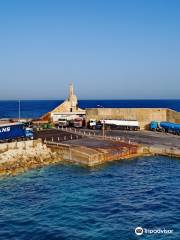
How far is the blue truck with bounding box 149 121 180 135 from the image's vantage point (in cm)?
7431

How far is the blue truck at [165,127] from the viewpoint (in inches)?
2926

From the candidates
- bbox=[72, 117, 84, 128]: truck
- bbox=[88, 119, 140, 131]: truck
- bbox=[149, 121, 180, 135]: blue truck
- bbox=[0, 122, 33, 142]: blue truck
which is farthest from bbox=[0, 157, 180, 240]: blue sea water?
bbox=[72, 117, 84, 128]: truck

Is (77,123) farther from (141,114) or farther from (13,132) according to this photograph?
(13,132)

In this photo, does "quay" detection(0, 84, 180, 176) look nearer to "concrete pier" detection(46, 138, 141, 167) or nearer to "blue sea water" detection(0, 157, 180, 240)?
"concrete pier" detection(46, 138, 141, 167)

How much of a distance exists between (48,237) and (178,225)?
11438 millimetres

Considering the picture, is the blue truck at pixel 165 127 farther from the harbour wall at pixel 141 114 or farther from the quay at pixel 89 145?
the harbour wall at pixel 141 114

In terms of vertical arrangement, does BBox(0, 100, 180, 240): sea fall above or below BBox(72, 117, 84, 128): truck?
below

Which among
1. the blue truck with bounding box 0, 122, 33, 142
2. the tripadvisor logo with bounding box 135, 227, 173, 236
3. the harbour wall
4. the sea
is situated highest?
the harbour wall

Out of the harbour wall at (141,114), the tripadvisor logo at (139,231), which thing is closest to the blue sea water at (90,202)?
the tripadvisor logo at (139,231)

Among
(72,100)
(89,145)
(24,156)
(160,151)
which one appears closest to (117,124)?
(89,145)

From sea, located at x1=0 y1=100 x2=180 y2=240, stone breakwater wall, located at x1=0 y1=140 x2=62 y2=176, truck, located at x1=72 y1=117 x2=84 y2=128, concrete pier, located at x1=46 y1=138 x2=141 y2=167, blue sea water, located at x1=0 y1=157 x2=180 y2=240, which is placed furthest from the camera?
truck, located at x1=72 y1=117 x2=84 y2=128

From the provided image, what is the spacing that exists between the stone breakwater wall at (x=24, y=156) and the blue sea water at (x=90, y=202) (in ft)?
9.04

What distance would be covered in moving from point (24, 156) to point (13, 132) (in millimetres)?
6335

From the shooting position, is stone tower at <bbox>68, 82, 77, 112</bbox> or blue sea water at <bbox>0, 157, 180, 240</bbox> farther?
stone tower at <bbox>68, 82, 77, 112</bbox>
